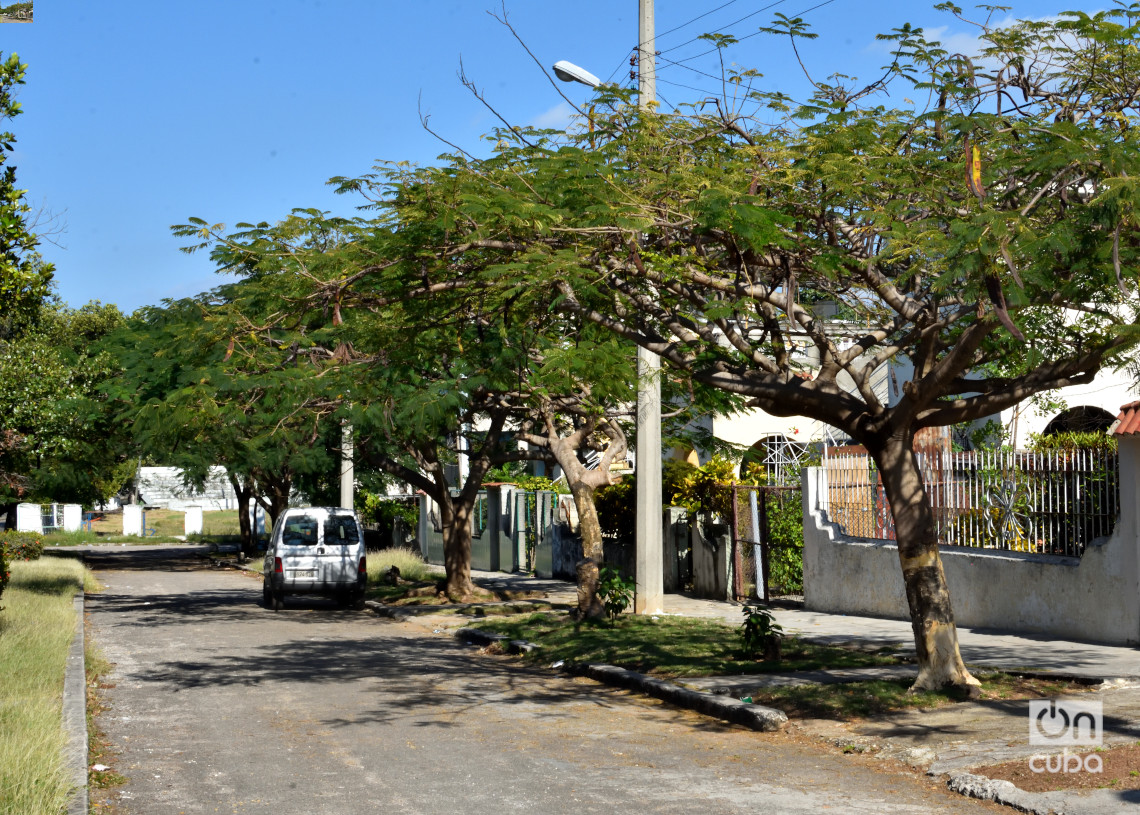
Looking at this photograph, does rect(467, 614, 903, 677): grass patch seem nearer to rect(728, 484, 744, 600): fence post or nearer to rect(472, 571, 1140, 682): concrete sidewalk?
rect(472, 571, 1140, 682): concrete sidewalk

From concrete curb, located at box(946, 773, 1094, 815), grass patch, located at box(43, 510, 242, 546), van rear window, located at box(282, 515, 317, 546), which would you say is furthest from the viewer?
grass patch, located at box(43, 510, 242, 546)

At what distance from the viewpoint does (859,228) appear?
10.5m

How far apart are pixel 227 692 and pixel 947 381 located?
7.56 m

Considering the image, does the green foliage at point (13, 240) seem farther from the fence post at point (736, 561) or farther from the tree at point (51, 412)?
the fence post at point (736, 561)

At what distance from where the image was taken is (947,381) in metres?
9.91

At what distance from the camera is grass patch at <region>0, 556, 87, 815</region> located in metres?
6.64

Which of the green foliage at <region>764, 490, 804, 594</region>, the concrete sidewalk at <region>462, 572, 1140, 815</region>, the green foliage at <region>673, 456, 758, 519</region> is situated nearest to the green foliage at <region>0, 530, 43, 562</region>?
the green foliage at <region>673, 456, 758, 519</region>

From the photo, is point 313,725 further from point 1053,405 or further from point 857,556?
point 1053,405

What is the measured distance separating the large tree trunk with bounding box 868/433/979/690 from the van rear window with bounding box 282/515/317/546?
13.8m

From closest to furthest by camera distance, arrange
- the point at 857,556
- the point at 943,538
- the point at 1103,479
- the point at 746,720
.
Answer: the point at 746,720 < the point at 1103,479 < the point at 943,538 < the point at 857,556

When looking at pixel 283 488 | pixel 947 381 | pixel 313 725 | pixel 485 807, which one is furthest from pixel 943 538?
pixel 283 488

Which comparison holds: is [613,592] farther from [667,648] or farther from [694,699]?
[694,699]

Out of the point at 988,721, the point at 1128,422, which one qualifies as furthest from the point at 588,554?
the point at 988,721

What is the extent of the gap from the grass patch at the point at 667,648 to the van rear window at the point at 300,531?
17.6 feet
